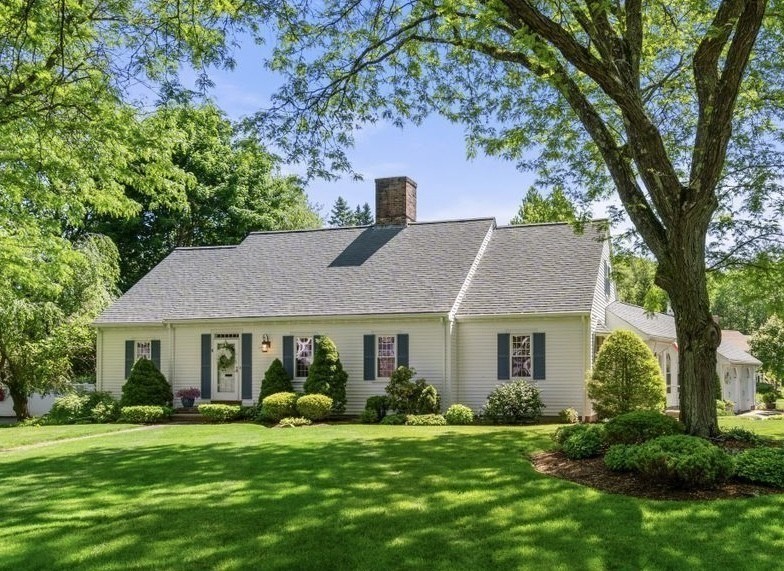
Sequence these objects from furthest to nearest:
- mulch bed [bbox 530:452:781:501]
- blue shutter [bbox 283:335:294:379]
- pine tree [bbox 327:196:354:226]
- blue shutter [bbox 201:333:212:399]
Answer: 1. pine tree [bbox 327:196:354:226]
2. blue shutter [bbox 201:333:212:399]
3. blue shutter [bbox 283:335:294:379]
4. mulch bed [bbox 530:452:781:501]

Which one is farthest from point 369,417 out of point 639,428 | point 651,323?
point 651,323

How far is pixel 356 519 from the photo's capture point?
7.09 meters

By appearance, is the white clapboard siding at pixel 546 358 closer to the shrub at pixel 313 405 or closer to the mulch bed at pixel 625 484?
the shrub at pixel 313 405

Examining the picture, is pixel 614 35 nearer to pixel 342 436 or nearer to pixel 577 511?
pixel 577 511

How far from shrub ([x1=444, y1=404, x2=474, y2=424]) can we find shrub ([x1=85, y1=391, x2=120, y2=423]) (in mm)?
9678

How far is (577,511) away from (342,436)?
24.4 feet

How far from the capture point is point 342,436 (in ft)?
45.8

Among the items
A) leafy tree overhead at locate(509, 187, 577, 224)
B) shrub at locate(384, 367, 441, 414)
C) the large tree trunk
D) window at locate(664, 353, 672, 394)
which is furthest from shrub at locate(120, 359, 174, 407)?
window at locate(664, 353, 672, 394)

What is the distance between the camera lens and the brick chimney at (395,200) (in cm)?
2308

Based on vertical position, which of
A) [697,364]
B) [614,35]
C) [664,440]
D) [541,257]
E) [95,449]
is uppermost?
[614,35]

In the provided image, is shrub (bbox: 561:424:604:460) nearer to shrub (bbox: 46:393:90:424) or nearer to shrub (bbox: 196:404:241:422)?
shrub (bbox: 196:404:241:422)

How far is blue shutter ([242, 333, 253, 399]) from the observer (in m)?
20.2

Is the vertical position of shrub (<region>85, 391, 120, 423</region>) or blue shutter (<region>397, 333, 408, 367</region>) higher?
blue shutter (<region>397, 333, 408, 367</region>)

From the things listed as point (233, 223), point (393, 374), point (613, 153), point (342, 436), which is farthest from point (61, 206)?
point (233, 223)
